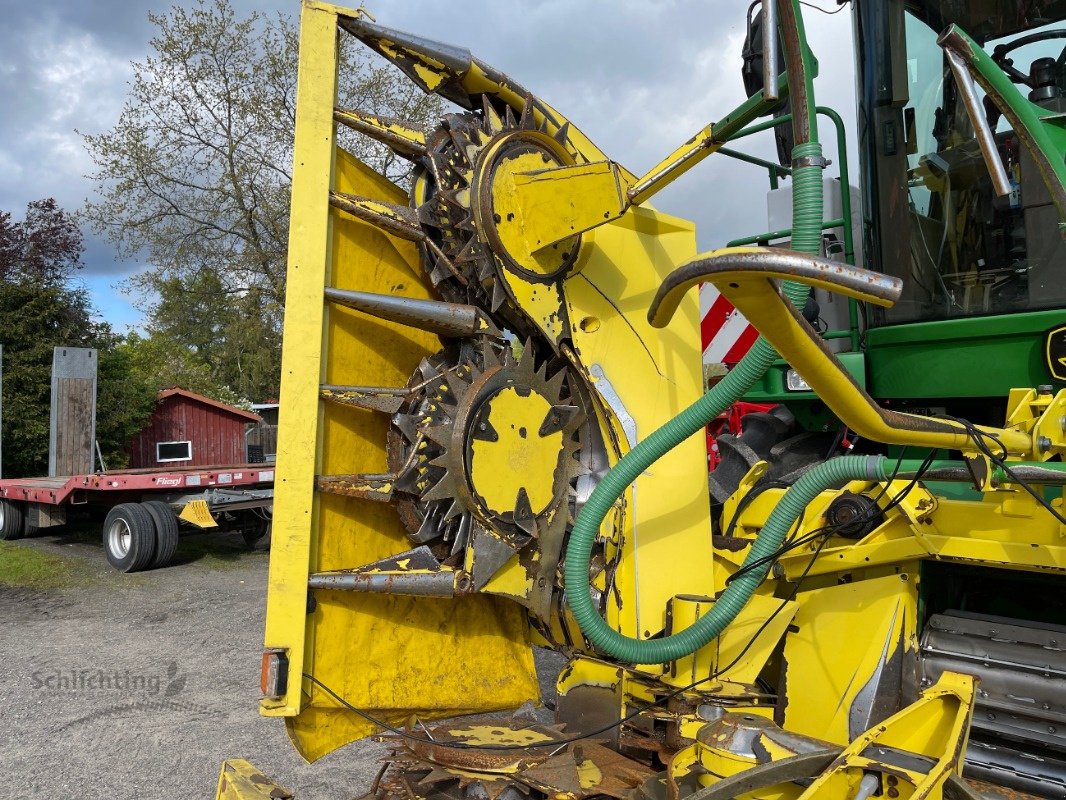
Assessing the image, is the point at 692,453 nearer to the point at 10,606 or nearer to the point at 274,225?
the point at 10,606

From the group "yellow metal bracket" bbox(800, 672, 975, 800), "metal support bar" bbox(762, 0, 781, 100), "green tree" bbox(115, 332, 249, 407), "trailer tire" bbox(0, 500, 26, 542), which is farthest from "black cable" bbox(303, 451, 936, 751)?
"green tree" bbox(115, 332, 249, 407)

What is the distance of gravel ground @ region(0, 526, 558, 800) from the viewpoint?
11.4 feet

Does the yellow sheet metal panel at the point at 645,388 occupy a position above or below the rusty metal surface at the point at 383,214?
below

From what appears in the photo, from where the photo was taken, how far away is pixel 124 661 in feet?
17.4

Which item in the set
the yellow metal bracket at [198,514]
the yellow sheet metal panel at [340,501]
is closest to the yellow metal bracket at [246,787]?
the yellow sheet metal panel at [340,501]

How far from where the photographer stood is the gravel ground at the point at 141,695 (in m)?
3.46

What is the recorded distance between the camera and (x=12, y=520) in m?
10.3

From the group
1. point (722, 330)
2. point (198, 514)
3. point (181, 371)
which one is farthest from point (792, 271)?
point (181, 371)

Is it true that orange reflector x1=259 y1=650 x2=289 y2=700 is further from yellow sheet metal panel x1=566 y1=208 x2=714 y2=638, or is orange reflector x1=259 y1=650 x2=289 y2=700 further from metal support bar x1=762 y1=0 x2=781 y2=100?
metal support bar x1=762 y1=0 x2=781 y2=100

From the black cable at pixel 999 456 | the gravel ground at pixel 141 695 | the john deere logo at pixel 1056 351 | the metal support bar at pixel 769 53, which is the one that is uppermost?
the metal support bar at pixel 769 53

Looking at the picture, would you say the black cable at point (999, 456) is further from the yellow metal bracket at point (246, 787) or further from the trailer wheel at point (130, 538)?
the trailer wheel at point (130, 538)

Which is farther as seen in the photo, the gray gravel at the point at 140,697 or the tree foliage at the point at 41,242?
the tree foliage at the point at 41,242

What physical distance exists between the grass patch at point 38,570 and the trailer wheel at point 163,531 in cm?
65

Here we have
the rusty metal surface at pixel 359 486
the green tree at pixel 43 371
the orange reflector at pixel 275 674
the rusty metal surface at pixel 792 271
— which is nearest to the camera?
the rusty metal surface at pixel 792 271
